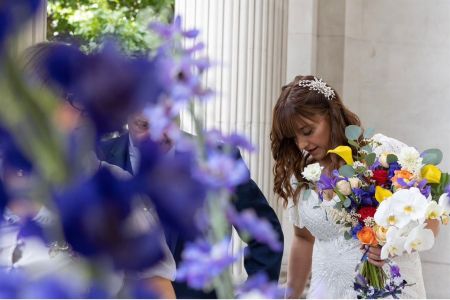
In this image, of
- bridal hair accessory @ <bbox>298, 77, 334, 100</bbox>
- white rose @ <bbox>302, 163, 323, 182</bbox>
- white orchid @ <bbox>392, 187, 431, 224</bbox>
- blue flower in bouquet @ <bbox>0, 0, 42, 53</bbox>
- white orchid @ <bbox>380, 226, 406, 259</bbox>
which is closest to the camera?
Result: blue flower in bouquet @ <bbox>0, 0, 42, 53</bbox>

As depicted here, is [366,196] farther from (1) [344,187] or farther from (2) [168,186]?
(2) [168,186]

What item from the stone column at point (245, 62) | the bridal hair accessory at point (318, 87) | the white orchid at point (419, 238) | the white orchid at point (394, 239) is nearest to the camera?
the white orchid at point (419, 238)

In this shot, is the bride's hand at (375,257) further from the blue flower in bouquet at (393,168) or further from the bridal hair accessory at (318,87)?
the bridal hair accessory at (318,87)

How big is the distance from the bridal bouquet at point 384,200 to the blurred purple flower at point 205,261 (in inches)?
141

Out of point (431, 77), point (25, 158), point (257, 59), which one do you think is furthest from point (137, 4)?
point (25, 158)

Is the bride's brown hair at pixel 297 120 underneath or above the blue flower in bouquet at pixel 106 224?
underneath

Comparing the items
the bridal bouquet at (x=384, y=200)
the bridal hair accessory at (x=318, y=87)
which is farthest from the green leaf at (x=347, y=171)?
the bridal hair accessory at (x=318, y=87)

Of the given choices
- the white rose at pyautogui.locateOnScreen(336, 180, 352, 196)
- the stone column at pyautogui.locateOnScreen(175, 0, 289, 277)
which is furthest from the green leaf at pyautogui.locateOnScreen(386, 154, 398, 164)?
the stone column at pyautogui.locateOnScreen(175, 0, 289, 277)

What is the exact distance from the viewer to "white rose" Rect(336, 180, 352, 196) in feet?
17.1

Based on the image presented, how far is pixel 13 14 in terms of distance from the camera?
506mm

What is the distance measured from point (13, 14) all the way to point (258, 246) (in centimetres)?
471

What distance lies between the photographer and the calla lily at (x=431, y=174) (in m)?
4.99

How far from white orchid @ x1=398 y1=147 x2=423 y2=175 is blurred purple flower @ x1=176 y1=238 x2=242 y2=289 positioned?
4263 mm

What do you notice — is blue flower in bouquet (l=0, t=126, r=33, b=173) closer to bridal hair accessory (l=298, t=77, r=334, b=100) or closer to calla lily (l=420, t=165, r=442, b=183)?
calla lily (l=420, t=165, r=442, b=183)
